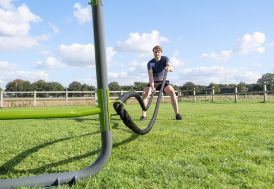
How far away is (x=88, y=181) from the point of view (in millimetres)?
2658

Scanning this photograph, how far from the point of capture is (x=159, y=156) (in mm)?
3500

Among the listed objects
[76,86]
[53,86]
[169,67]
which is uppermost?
[53,86]

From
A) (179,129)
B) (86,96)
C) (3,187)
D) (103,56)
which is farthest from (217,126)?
(86,96)

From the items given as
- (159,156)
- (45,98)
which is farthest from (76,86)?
(159,156)

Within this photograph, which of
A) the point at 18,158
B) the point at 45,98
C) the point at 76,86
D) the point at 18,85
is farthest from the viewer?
the point at 18,85

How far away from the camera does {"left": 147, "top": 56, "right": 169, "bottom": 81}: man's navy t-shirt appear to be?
295 inches

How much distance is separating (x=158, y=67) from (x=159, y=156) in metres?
4.22

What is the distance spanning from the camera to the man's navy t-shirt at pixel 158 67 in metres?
7.50

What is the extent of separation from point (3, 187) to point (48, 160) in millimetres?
1153

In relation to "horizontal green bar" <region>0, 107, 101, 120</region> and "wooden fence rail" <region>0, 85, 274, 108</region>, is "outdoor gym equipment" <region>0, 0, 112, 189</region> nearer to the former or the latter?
"horizontal green bar" <region>0, 107, 101, 120</region>

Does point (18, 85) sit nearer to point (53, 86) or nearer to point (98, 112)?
point (53, 86)

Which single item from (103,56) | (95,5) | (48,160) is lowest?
(48,160)

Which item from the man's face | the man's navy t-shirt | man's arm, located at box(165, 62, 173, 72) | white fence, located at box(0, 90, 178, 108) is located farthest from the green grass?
white fence, located at box(0, 90, 178, 108)

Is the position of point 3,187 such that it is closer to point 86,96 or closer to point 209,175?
point 209,175
